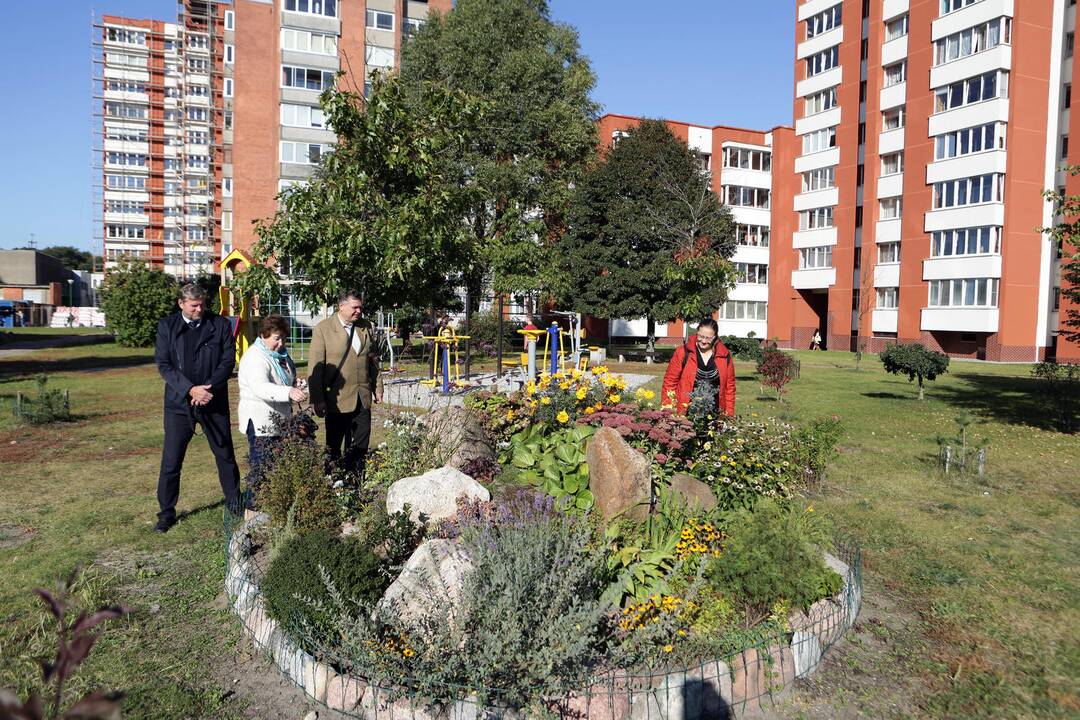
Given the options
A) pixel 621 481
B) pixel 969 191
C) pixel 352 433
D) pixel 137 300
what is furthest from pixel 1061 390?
pixel 137 300

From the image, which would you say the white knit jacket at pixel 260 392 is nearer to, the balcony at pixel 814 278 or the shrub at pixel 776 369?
the shrub at pixel 776 369

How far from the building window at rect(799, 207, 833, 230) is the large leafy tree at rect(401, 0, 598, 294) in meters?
20.7

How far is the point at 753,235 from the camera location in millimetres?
51469

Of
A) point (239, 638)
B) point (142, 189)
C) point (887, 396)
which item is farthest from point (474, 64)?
point (142, 189)

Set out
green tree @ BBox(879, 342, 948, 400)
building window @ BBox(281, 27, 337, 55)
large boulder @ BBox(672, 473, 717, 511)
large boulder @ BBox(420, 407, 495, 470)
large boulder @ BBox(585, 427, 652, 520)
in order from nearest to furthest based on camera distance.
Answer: large boulder @ BBox(585, 427, 652, 520)
large boulder @ BBox(672, 473, 717, 511)
large boulder @ BBox(420, 407, 495, 470)
green tree @ BBox(879, 342, 948, 400)
building window @ BBox(281, 27, 337, 55)

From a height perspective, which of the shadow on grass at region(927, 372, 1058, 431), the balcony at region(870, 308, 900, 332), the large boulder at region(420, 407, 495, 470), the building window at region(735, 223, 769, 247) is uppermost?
the building window at region(735, 223, 769, 247)

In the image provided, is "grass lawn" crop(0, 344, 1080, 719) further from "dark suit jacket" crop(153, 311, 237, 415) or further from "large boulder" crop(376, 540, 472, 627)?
"dark suit jacket" crop(153, 311, 237, 415)

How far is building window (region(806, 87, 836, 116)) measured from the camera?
154 feet

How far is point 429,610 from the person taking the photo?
12.3 feet

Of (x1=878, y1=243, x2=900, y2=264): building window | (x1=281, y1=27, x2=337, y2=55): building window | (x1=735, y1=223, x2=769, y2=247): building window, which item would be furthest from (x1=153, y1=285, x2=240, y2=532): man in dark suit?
(x1=735, y1=223, x2=769, y2=247): building window

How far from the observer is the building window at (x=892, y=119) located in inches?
1645

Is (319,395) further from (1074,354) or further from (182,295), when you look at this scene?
(1074,354)

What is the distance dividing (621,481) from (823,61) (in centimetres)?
5058

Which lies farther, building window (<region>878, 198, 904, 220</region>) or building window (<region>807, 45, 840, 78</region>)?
building window (<region>807, 45, 840, 78</region>)
